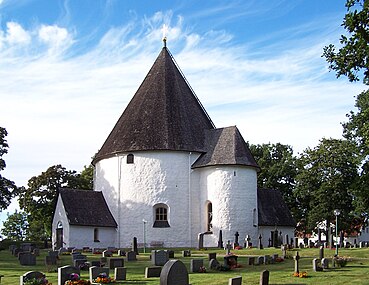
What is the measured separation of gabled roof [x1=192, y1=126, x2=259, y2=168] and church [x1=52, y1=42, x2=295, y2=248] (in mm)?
74

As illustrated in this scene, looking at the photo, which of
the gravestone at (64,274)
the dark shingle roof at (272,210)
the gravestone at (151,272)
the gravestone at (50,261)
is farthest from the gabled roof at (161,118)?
the gravestone at (64,274)

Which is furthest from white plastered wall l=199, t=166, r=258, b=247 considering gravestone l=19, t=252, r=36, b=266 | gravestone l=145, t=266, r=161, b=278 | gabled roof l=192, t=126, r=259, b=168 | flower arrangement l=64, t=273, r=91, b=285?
flower arrangement l=64, t=273, r=91, b=285

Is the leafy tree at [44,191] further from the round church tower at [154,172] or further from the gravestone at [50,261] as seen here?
the gravestone at [50,261]

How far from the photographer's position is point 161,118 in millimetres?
47094

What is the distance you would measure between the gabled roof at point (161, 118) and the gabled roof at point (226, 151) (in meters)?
0.99

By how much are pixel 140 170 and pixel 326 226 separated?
67.7 feet

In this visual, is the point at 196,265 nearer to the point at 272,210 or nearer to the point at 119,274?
the point at 119,274

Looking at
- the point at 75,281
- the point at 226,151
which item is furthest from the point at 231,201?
the point at 75,281

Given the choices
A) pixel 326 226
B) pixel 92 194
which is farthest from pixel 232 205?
pixel 326 226

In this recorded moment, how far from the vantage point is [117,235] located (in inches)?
1818

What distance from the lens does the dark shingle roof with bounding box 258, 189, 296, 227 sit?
160 feet

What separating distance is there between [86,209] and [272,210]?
1559 centimetres

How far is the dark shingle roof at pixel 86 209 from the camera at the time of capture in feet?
146

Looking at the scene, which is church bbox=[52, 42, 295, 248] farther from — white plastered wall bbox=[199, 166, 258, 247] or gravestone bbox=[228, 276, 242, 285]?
gravestone bbox=[228, 276, 242, 285]
